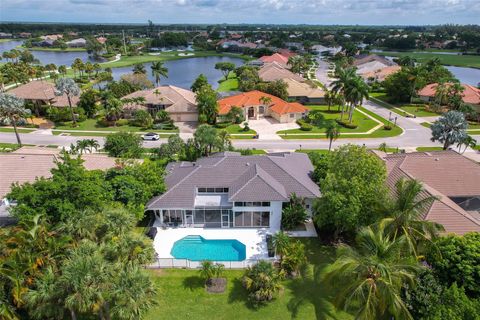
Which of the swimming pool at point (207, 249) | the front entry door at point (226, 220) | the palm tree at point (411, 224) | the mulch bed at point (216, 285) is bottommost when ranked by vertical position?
the swimming pool at point (207, 249)

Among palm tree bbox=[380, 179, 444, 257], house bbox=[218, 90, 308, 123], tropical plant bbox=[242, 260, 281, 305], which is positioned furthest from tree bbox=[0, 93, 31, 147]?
palm tree bbox=[380, 179, 444, 257]

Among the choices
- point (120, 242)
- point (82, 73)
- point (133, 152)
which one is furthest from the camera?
point (82, 73)

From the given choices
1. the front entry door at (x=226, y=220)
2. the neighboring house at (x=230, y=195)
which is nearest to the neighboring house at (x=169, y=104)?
the neighboring house at (x=230, y=195)

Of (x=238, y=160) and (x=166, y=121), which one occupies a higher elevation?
(x=238, y=160)

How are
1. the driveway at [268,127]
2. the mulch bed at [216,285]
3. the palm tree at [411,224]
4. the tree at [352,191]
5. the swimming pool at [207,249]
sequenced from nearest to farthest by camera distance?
the palm tree at [411,224] → the mulch bed at [216,285] → the tree at [352,191] → the swimming pool at [207,249] → the driveway at [268,127]

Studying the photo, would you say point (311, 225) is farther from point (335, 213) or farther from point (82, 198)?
point (82, 198)

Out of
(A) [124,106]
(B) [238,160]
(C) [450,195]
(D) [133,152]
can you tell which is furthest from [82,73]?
(C) [450,195]

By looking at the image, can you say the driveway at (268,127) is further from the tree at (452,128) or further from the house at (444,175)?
the house at (444,175)
